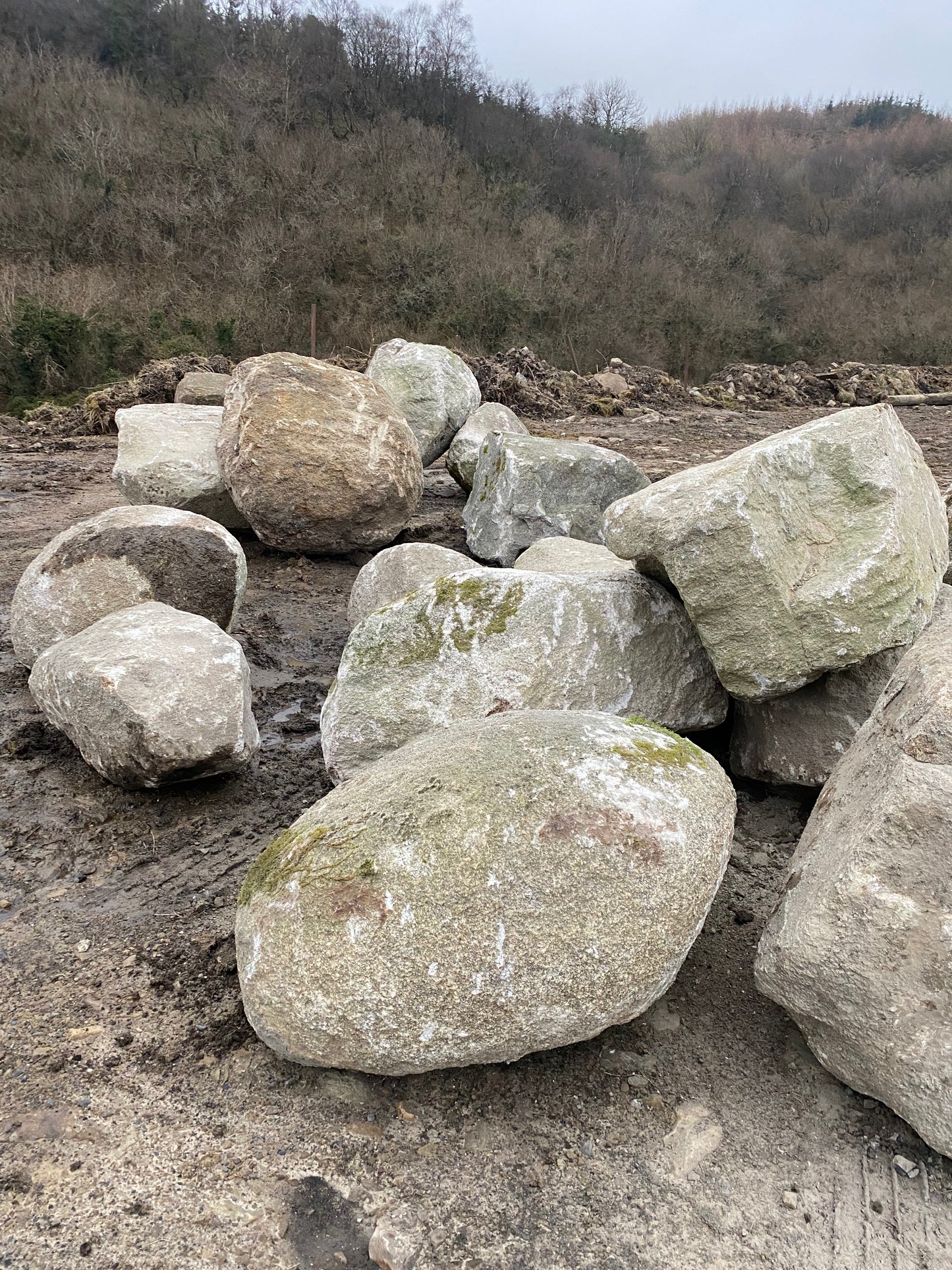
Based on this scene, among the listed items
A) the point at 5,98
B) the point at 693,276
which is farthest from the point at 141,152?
the point at 693,276

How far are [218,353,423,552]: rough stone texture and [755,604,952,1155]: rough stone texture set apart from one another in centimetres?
395

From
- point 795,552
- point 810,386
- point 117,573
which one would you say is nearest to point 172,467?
point 117,573

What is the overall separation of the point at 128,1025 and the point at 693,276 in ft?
88.7

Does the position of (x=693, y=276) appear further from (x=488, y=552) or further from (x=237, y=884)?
(x=237, y=884)

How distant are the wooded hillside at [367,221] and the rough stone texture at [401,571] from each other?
9723 millimetres

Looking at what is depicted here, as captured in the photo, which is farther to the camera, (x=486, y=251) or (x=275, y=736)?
(x=486, y=251)

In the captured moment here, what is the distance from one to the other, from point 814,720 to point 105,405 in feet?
28.9

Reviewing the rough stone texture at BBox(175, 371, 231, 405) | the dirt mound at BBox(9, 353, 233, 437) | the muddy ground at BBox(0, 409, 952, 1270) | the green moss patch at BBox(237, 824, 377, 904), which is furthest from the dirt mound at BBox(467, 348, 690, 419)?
the green moss patch at BBox(237, 824, 377, 904)

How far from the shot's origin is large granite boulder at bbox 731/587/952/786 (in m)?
2.87

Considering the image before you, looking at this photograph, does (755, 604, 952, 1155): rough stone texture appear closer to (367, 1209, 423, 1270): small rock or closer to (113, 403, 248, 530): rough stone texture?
(367, 1209, 423, 1270): small rock

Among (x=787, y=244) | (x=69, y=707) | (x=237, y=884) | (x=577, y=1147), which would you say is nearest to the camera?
(x=577, y=1147)

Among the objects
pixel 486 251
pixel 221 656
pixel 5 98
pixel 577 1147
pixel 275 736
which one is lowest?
pixel 275 736

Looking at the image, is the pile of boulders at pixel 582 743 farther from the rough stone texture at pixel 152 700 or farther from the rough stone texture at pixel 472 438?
the rough stone texture at pixel 472 438

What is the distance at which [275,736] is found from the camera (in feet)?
12.0
